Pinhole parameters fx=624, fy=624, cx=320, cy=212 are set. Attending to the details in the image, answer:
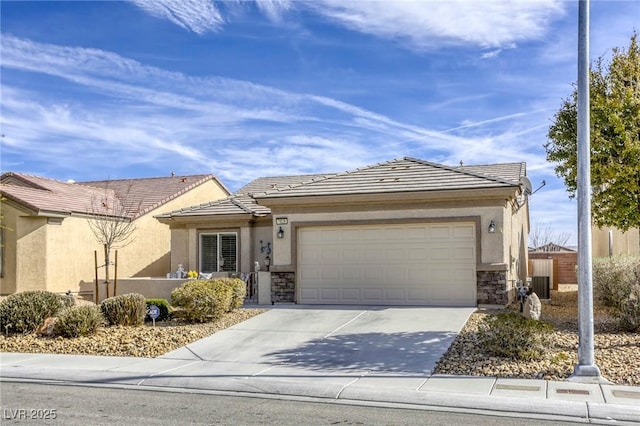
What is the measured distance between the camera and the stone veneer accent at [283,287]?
18250 millimetres

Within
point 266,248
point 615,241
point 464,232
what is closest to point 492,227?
point 464,232

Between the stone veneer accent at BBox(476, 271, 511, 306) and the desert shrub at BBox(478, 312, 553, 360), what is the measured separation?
5245 millimetres

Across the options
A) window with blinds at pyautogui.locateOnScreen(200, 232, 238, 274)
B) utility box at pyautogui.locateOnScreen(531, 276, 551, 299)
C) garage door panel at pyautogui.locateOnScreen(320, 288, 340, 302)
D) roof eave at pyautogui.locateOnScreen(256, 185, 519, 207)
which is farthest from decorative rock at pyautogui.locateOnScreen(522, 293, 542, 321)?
window with blinds at pyautogui.locateOnScreen(200, 232, 238, 274)

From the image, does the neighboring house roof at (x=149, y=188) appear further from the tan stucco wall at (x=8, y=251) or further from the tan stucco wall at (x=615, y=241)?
the tan stucco wall at (x=615, y=241)

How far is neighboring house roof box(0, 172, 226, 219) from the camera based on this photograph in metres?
22.3

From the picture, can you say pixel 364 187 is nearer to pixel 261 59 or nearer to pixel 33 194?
pixel 261 59

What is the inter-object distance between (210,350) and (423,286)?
673 centimetres

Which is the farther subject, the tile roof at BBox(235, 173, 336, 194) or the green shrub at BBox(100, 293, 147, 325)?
the tile roof at BBox(235, 173, 336, 194)

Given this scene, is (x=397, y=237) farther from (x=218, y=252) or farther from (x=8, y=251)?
(x=8, y=251)

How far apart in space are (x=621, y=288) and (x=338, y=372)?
706 cm

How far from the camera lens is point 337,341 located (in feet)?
42.6

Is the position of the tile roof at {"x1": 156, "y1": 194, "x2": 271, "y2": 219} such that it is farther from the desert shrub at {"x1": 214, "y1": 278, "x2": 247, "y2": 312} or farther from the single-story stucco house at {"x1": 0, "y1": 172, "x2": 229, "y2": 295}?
the desert shrub at {"x1": 214, "y1": 278, "x2": 247, "y2": 312}

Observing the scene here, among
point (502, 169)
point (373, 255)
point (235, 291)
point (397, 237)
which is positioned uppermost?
point (502, 169)

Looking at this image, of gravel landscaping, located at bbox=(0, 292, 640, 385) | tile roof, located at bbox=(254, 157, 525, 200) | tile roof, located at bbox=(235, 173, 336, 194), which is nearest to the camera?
gravel landscaping, located at bbox=(0, 292, 640, 385)
